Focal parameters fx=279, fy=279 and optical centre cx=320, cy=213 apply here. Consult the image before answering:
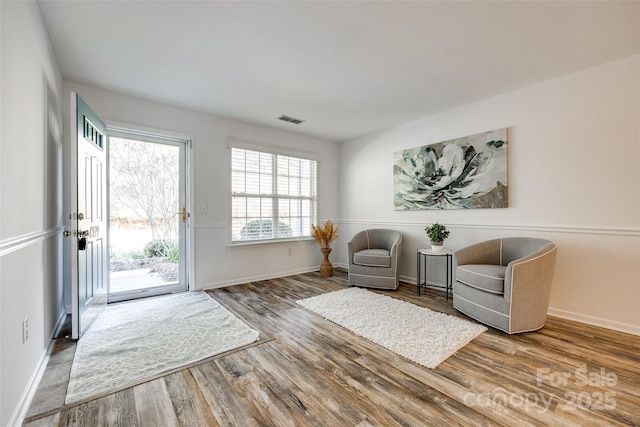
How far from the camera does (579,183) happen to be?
9.04ft

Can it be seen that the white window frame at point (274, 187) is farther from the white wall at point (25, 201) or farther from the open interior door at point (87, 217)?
the white wall at point (25, 201)

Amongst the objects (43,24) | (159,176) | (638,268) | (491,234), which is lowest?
(638,268)

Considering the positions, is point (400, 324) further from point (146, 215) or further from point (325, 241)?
point (146, 215)

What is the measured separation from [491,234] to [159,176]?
14.1 feet

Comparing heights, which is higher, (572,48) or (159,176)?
(572,48)

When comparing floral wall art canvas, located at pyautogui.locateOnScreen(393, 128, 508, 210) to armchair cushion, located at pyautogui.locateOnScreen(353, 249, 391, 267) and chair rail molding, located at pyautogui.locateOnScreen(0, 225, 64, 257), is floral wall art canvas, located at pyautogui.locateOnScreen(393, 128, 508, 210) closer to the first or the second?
armchair cushion, located at pyautogui.locateOnScreen(353, 249, 391, 267)

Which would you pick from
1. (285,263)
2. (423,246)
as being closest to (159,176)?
(285,263)

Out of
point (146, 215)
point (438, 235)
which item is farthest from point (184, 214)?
point (438, 235)

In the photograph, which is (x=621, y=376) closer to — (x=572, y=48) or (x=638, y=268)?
(x=638, y=268)

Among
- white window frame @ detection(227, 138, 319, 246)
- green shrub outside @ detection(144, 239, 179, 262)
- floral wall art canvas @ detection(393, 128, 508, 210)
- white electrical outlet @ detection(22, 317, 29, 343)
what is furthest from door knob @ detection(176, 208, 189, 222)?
floral wall art canvas @ detection(393, 128, 508, 210)

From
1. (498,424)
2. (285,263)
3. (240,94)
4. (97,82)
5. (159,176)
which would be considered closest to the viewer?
(498,424)

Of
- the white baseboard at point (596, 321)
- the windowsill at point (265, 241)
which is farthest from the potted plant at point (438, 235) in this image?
the windowsill at point (265, 241)

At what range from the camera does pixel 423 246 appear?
4.08 metres

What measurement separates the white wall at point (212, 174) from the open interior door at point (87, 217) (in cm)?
46
